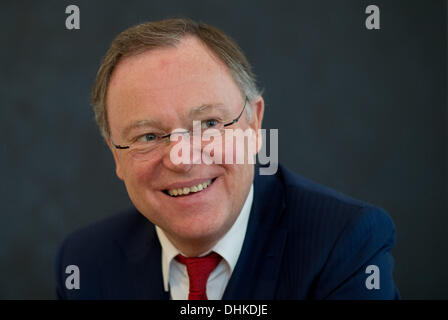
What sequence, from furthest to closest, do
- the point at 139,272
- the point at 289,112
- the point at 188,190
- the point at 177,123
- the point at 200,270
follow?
the point at 289,112
the point at 139,272
the point at 200,270
the point at 188,190
the point at 177,123

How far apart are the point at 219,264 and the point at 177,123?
0.54 metres

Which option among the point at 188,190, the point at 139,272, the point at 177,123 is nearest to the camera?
the point at 177,123

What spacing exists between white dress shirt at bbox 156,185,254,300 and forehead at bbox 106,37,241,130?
446mm

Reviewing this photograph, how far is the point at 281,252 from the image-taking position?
1611 mm

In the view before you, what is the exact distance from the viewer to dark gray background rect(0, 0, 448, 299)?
6.54 ft

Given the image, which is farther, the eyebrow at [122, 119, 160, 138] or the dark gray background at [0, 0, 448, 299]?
the dark gray background at [0, 0, 448, 299]

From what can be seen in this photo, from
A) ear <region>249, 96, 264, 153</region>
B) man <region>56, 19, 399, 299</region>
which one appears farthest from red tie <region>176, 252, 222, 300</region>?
ear <region>249, 96, 264, 153</region>

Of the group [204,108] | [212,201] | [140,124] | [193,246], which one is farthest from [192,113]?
[193,246]

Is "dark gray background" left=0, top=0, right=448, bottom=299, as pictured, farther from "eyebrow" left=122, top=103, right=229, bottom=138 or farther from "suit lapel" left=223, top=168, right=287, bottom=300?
"eyebrow" left=122, top=103, right=229, bottom=138

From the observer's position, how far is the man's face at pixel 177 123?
58.1 inches

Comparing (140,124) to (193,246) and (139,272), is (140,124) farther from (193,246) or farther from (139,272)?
(139,272)

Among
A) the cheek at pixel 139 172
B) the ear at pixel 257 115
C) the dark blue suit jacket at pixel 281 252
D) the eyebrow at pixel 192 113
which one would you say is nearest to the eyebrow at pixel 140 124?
Answer: the eyebrow at pixel 192 113
